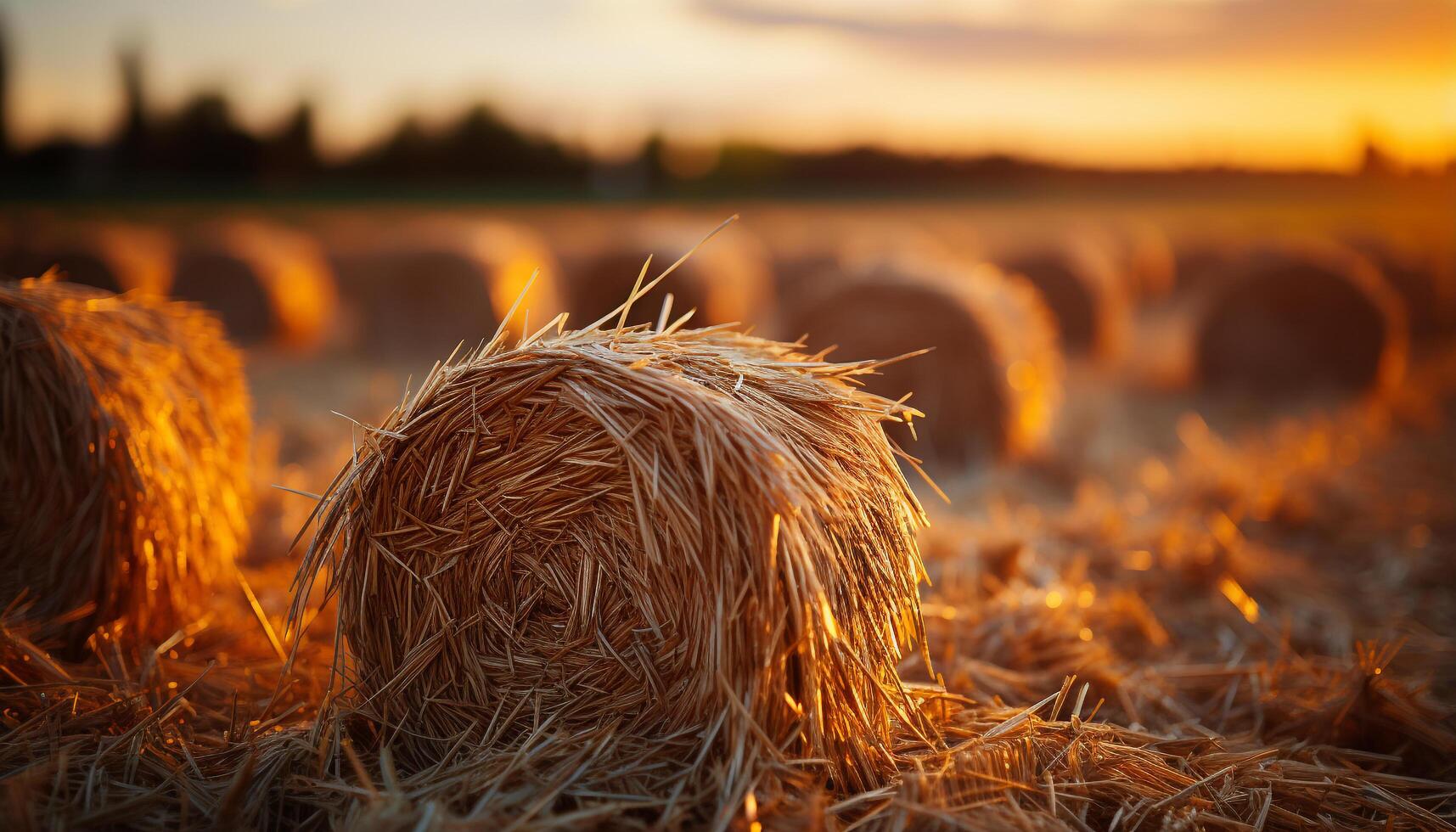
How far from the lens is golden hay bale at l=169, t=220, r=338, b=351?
38.3 ft

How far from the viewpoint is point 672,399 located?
2168mm

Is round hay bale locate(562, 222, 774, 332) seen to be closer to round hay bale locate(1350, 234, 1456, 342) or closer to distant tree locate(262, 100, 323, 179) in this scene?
round hay bale locate(1350, 234, 1456, 342)

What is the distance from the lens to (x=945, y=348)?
6414mm

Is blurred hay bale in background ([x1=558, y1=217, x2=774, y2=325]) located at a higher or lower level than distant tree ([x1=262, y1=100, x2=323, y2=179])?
lower

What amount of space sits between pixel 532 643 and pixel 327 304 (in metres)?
13.0

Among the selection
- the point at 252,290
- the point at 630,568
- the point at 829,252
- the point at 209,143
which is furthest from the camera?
the point at 209,143

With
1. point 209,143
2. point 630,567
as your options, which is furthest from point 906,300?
point 209,143

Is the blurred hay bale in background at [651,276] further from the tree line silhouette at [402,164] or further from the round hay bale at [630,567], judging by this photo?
the tree line silhouette at [402,164]

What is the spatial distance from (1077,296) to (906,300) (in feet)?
18.8

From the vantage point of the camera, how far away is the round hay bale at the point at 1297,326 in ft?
28.5

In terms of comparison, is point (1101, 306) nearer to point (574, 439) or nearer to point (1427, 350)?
point (1427, 350)

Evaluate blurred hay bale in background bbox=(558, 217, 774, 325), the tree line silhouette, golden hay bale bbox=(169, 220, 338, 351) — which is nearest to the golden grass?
blurred hay bale in background bbox=(558, 217, 774, 325)

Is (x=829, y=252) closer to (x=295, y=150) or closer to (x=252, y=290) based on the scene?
(x=252, y=290)

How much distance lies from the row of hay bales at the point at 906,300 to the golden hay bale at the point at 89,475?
13.3 ft
